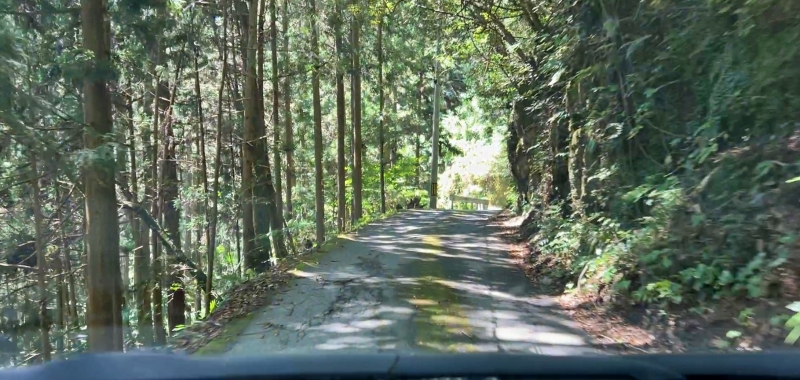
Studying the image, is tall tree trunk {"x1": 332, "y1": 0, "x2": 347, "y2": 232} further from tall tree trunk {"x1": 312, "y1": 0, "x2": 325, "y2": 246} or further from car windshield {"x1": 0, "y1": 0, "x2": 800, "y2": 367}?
tall tree trunk {"x1": 312, "y1": 0, "x2": 325, "y2": 246}

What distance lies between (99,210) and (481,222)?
13.9 metres

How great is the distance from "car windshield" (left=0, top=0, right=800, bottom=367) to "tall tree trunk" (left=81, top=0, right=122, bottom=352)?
4cm

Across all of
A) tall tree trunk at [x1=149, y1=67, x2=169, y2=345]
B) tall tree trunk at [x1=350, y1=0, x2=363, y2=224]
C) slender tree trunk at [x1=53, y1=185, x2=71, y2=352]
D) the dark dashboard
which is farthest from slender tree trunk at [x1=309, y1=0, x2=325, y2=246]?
the dark dashboard

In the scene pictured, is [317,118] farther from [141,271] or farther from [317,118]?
[141,271]

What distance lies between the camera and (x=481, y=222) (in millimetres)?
22266

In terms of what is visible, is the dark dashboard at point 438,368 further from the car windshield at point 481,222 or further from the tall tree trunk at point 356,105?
the tall tree trunk at point 356,105

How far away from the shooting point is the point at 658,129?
30.7 ft

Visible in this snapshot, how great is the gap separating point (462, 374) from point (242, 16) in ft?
49.9

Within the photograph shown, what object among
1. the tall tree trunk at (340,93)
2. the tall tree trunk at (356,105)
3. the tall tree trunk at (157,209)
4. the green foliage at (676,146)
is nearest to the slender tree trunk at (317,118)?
the tall tree trunk at (340,93)

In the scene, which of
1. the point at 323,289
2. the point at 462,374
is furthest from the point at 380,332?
the point at 462,374

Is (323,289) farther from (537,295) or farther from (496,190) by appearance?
(496,190)

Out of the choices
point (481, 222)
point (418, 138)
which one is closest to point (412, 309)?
point (481, 222)

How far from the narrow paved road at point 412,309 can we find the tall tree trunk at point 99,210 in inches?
124

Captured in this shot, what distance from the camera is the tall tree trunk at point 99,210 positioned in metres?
10.6
